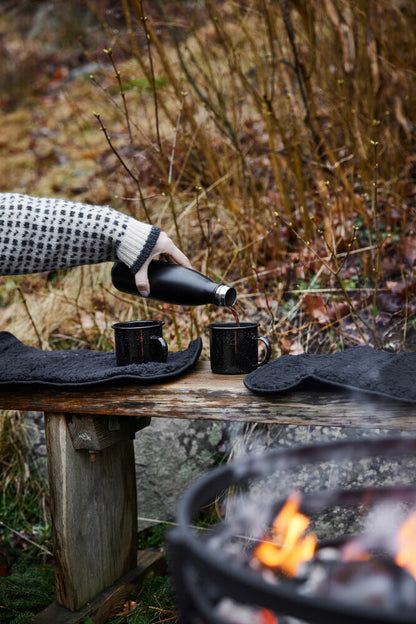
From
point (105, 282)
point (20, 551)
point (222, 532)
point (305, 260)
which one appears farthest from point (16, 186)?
point (222, 532)

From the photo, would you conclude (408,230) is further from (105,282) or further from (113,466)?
(113,466)

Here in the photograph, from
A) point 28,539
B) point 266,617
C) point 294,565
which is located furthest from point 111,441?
point 266,617

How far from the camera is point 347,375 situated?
122cm

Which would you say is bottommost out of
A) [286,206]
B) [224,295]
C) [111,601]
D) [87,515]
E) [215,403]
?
[111,601]

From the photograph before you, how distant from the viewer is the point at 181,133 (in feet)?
9.37

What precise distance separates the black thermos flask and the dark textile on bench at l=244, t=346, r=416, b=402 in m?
0.21

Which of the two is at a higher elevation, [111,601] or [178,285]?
[178,285]

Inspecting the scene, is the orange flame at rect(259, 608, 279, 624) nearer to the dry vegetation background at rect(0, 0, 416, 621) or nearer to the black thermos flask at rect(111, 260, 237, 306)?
the black thermos flask at rect(111, 260, 237, 306)

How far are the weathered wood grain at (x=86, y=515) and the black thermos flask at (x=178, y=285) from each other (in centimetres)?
43

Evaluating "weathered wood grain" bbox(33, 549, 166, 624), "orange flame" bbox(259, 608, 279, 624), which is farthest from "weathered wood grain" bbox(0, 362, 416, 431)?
"weathered wood grain" bbox(33, 549, 166, 624)

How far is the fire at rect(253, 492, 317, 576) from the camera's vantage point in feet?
3.11

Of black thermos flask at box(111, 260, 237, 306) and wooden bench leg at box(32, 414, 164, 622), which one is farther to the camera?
wooden bench leg at box(32, 414, 164, 622)

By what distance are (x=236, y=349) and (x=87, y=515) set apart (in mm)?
715

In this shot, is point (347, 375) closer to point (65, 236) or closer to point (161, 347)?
point (161, 347)
